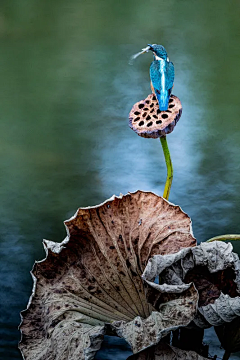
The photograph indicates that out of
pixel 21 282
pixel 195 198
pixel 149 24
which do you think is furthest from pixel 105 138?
pixel 149 24

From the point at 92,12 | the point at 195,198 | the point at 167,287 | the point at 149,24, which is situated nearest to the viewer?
the point at 167,287

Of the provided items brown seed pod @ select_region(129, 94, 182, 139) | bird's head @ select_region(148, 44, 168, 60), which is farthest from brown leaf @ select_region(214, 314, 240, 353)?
bird's head @ select_region(148, 44, 168, 60)

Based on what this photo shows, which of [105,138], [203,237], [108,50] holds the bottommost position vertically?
[203,237]

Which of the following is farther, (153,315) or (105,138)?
(105,138)

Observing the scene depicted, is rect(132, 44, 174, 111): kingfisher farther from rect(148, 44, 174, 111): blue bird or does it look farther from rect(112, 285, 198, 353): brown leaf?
rect(112, 285, 198, 353): brown leaf

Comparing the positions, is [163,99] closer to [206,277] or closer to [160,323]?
[206,277]

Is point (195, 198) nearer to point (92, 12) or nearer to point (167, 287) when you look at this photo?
point (167, 287)

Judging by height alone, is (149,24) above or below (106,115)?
above

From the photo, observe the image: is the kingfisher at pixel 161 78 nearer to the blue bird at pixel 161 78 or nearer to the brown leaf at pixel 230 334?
the blue bird at pixel 161 78
